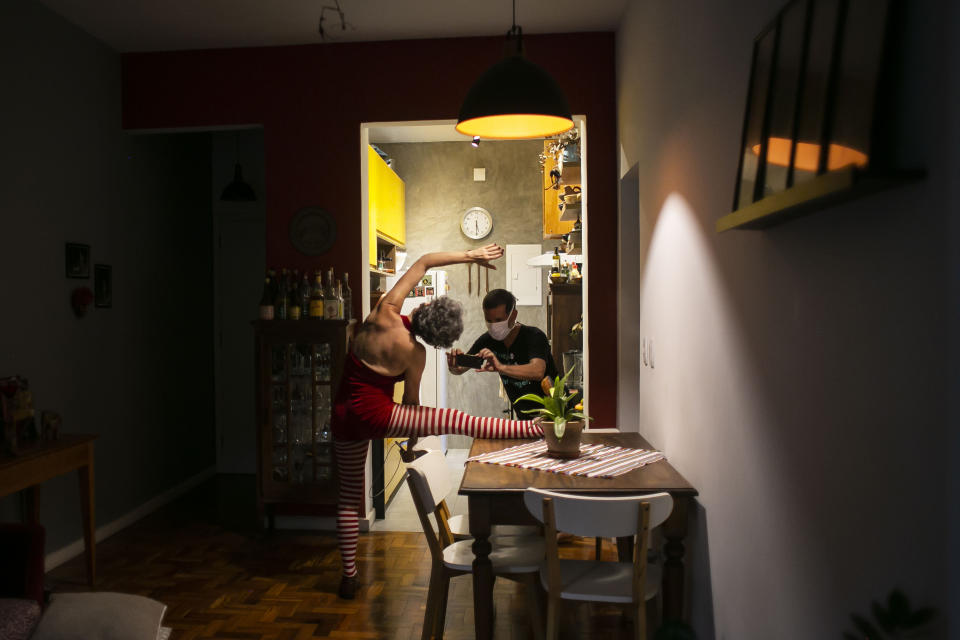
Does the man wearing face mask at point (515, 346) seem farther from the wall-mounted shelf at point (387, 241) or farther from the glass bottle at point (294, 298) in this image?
the wall-mounted shelf at point (387, 241)

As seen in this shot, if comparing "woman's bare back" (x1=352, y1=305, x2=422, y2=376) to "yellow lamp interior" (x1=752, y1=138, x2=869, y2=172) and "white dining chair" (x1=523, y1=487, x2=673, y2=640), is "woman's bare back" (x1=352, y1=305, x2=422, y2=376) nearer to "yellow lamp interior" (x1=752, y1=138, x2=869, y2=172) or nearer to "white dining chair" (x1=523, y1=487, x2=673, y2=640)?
"white dining chair" (x1=523, y1=487, x2=673, y2=640)

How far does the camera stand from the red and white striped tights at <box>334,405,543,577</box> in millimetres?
3326

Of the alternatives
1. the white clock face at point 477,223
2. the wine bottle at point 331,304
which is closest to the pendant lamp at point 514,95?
the wine bottle at point 331,304

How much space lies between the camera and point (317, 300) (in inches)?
172

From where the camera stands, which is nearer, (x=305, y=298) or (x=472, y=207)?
(x=305, y=298)

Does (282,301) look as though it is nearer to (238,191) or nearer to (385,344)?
(385,344)

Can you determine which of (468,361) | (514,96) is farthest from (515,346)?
(514,96)

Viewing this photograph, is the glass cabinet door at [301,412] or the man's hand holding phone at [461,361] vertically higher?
the man's hand holding phone at [461,361]

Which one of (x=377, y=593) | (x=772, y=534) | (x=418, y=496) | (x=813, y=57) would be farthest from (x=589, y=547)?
(x=813, y=57)

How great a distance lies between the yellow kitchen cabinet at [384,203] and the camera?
505 cm

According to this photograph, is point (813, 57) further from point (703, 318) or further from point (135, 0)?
point (135, 0)

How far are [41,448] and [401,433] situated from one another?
1657mm

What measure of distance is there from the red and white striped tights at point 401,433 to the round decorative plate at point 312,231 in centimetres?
141

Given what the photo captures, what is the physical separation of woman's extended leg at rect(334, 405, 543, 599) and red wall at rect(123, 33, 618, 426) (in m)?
1.20
